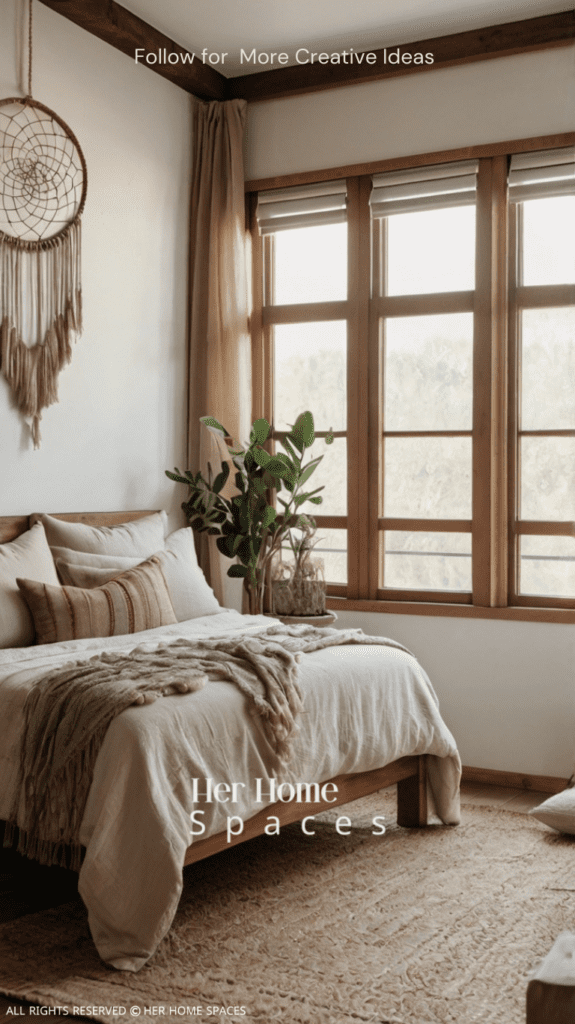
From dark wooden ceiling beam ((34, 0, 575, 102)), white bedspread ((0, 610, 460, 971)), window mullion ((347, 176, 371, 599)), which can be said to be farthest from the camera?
window mullion ((347, 176, 371, 599))

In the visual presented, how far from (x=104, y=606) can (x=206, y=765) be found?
1.00m

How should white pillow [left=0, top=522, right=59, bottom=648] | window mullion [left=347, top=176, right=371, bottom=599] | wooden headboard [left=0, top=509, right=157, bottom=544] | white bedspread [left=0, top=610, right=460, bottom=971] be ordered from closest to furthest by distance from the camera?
1. white bedspread [left=0, top=610, right=460, bottom=971]
2. white pillow [left=0, top=522, right=59, bottom=648]
3. wooden headboard [left=0, top=509, right=157, bottom=544]
4. window mullion [left=347, top=176, right=371, bottom=599]

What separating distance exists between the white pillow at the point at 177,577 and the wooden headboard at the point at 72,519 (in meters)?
0.21

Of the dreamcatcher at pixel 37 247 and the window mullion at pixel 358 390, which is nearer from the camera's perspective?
the dreamcatcher at pixel 37 247

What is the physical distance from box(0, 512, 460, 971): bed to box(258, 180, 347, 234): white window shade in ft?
6.67

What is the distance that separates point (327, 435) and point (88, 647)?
5.53ft

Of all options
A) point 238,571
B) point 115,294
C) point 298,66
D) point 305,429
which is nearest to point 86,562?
point 238,571

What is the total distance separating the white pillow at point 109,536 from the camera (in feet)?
12.8

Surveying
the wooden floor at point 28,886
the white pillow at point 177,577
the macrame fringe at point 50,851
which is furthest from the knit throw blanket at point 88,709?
the white pillow at point 177,577

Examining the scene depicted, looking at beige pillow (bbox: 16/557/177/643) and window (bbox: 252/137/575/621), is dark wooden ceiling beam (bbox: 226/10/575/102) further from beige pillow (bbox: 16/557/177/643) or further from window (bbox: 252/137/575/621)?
beige pillow (bbox: 16/557/177/643)

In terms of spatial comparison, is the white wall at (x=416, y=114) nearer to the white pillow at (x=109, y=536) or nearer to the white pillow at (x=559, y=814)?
the white pillow at (x=109, y=536)

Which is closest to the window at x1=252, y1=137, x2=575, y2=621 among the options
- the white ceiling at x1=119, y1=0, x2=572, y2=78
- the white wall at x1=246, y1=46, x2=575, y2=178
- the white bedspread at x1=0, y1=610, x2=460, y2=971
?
the white wall at x1=246, y1=46, x2=575, y2=178

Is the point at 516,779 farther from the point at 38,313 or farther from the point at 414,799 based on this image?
the point at 38,313

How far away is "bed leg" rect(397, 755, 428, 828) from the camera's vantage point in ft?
12.0
